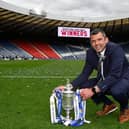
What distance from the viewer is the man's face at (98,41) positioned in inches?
229

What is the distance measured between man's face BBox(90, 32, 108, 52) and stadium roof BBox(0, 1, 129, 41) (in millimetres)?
46327

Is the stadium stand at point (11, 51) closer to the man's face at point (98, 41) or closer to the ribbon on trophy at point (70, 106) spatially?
the ribbon on trophy at point (70, 106)

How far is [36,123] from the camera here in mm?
6000

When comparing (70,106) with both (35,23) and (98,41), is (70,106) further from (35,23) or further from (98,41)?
(35,23)

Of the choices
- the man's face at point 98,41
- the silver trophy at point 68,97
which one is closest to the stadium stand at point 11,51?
the silver trophy at point 68,97

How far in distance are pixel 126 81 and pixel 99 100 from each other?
769mm

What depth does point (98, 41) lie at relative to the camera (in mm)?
5836

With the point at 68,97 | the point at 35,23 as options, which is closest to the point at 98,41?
the point at 68,97

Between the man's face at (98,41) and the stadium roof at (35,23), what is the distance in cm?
4633

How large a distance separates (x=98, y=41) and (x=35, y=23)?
53826 millimetres

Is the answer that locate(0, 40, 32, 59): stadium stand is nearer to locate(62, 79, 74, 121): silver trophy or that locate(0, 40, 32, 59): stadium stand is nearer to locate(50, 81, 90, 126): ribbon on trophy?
locate(50, 81, 90, 126): ribbon on trophy

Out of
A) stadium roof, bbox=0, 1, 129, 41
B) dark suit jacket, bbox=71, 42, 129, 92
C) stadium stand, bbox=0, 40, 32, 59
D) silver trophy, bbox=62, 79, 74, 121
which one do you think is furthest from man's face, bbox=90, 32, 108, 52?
stadium stand, bbox=0, 40, 32, 59

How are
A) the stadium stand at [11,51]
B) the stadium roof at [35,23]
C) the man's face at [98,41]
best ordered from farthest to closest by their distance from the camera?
the stadium stand at [11,51], the stadium roof at [35,23], the man's face at [98,41]

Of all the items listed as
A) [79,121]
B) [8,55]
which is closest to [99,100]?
[79,121]
